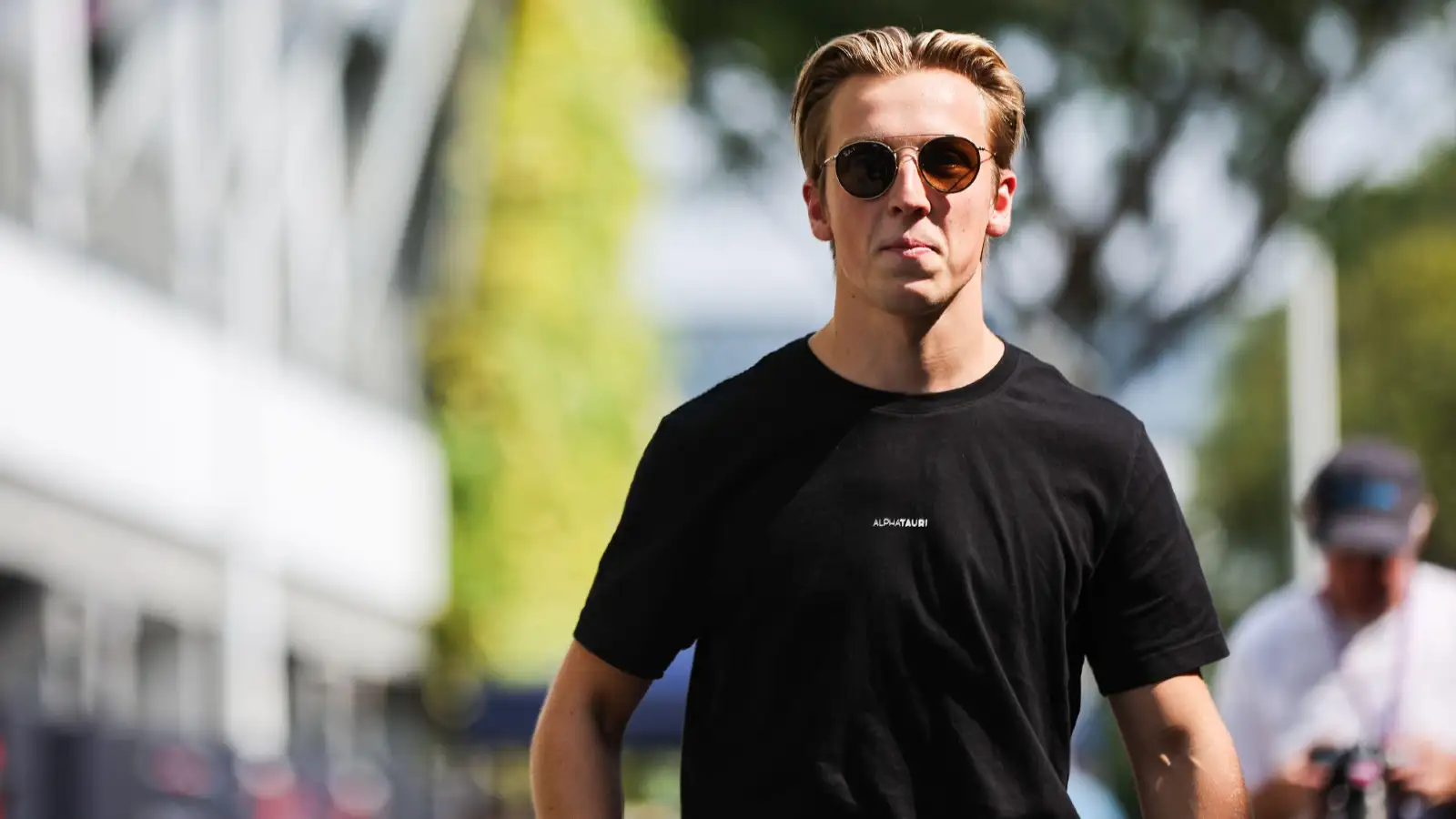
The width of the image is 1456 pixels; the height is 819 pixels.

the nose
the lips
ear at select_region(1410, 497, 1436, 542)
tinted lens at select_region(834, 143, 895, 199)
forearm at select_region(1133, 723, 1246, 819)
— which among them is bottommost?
forearm at select_region(1133, 723, 1246, 819)

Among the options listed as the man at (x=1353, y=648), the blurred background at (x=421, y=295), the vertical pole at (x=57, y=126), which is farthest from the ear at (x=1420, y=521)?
the vertical pole at (x=57, y=126)

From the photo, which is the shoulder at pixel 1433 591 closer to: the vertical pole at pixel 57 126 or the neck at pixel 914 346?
the neck at pixel 914 346

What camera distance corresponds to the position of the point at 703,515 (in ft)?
10.4

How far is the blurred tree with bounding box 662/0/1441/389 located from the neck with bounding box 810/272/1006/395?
1599 cm

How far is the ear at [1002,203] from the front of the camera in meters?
3.26

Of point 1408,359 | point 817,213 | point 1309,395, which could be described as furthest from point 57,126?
point 1408,359

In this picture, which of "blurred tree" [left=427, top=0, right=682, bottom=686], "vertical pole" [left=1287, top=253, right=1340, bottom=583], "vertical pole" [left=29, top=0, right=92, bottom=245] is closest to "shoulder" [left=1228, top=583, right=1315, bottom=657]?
"vertical pole" [left=29, top=0, right=92, bottom=245]

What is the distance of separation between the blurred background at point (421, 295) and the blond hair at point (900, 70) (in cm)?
913

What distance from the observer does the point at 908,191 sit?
3.12 meters

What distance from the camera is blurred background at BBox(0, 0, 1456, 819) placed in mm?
16016

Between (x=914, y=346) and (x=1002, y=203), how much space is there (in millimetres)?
248

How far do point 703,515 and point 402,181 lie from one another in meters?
21.7

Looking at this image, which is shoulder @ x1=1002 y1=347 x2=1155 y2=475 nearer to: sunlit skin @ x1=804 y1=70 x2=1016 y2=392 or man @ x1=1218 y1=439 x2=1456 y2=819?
sunlit skin @ x1=804 y1=70 x2=1016 y2=392

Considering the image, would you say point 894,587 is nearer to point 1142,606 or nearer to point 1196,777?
point 1142,606
